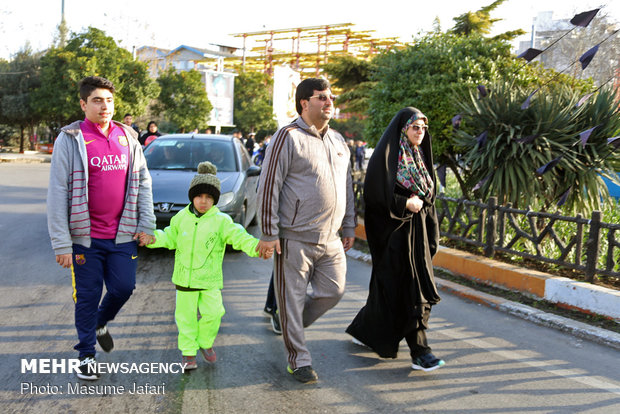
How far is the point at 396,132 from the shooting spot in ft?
14.5

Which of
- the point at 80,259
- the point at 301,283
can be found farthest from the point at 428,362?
the point at 80,259

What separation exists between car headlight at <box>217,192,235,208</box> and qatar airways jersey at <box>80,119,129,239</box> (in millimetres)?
4000

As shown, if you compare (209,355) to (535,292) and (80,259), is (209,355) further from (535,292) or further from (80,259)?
(535,292)

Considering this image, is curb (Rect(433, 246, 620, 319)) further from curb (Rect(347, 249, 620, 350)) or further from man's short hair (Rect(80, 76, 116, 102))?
man's short hair (Rect(80, 76, 116, 102))

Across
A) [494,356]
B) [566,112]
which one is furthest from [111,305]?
[566,112]

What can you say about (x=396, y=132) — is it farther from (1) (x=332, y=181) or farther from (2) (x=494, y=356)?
(2) (x=494, y=356)

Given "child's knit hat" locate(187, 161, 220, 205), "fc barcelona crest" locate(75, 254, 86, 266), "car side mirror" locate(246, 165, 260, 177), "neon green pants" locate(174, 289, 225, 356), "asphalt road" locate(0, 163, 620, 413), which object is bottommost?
"asphalt road" locate(0, 163, 620, 413)

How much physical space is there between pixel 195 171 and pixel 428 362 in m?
5.45

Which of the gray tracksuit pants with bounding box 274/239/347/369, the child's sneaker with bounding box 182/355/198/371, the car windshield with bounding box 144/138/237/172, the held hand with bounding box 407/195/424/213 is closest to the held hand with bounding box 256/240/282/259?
the gray tracksuit pants with bounding box 274/239/347/369

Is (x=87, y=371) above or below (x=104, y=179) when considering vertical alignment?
below

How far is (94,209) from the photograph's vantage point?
12.8 ft

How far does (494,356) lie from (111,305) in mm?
2958

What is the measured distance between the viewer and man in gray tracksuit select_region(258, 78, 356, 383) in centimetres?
398

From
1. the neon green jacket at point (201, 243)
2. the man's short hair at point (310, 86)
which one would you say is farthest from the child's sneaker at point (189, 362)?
the man's short hair at point (310, 86)
